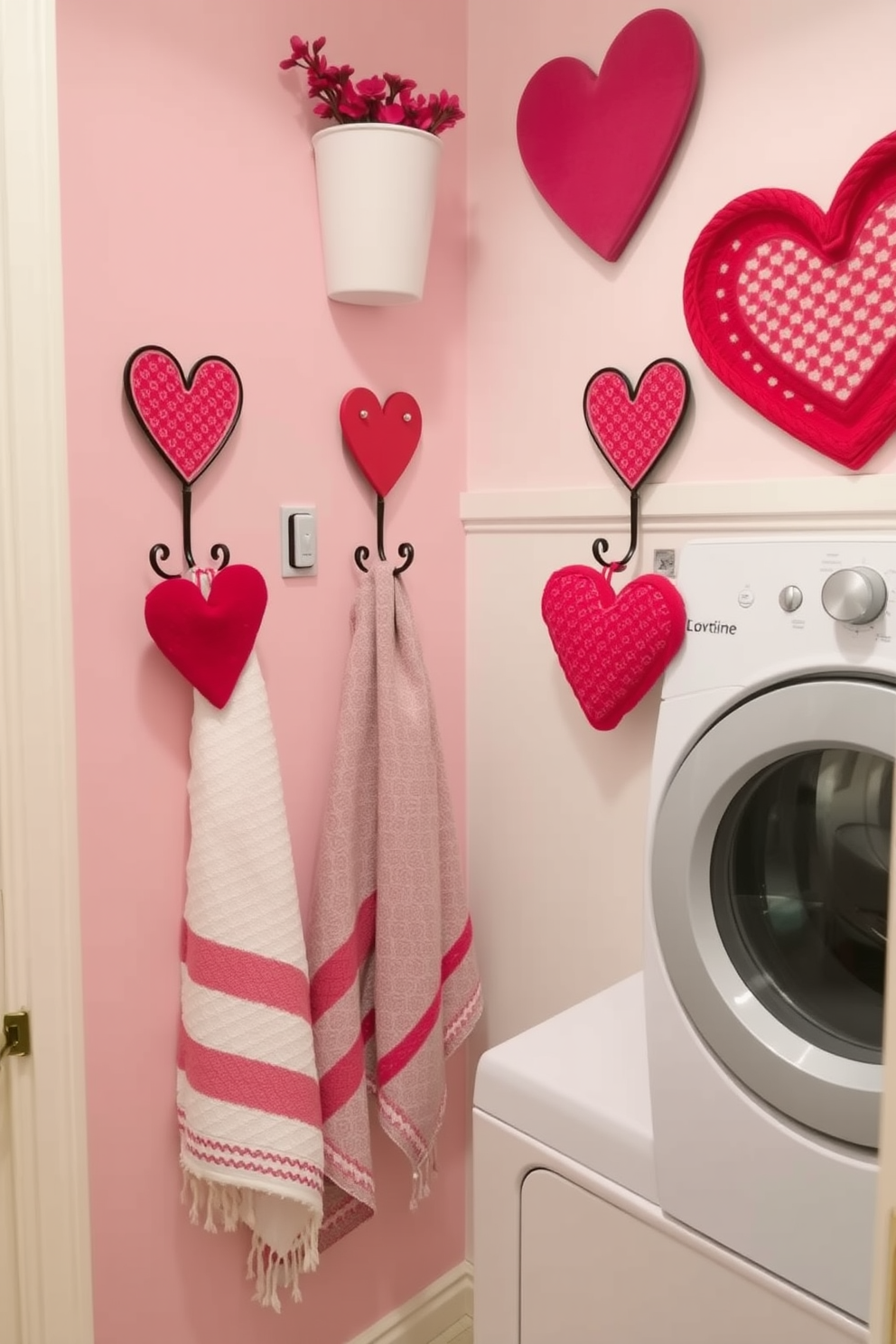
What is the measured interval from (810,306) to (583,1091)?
3.20ft

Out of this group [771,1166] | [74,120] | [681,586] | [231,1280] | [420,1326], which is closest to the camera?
[771,1166]

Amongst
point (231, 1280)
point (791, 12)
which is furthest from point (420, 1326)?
point (791, 12)

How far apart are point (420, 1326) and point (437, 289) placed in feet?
5.62

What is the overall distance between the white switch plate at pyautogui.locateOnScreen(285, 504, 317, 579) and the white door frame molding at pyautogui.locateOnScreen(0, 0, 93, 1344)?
35 cm

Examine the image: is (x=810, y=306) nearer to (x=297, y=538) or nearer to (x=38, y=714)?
(x=297, y=538)

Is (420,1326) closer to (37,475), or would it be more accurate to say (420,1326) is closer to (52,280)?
(37,475)

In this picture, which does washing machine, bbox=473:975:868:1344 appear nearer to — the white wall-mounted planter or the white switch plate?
the white switch plate

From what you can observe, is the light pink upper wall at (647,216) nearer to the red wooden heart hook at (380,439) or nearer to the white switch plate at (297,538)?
the red wooden heart hook at (380,439)

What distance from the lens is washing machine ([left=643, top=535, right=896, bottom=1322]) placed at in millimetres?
995

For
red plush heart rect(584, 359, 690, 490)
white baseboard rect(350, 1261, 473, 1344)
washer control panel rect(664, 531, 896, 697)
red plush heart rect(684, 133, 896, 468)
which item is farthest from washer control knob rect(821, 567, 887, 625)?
white baseboard rect(350, 1261, 473, 1344)

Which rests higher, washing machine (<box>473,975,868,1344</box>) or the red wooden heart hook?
the red wooden heart hook

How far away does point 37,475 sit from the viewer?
126cm

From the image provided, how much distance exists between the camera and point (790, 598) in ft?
3.48

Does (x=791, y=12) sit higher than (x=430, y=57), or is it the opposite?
(x=430, y=57)
